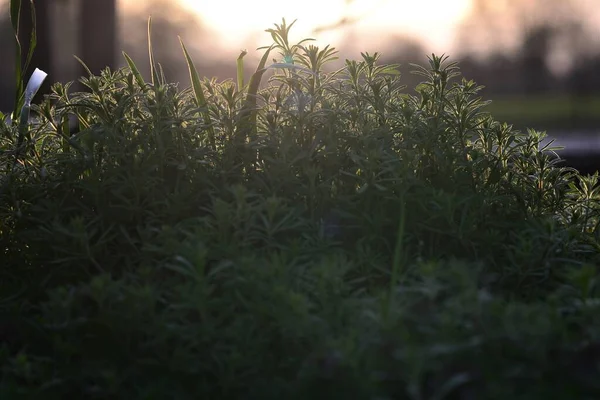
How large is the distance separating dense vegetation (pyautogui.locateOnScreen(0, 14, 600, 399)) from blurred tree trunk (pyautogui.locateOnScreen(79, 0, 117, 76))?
1.25 metres

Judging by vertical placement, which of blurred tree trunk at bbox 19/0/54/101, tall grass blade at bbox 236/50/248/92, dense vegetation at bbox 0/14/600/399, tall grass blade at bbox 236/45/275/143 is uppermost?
blurred tree trunk at bbox 19/0/54/101

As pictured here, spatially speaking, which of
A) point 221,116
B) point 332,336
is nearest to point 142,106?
point 221,116

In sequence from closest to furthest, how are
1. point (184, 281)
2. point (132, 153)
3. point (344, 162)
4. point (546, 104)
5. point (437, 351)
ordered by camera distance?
point (437, 351) → point (184, 281) → point (132, 153) → point (344, 162) → point (546, 104)

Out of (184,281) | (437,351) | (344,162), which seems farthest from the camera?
(344,162)

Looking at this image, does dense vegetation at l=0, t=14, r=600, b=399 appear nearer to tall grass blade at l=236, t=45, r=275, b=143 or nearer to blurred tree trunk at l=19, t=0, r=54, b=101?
tall grass blade at l=236, t=45, r=275, b=143

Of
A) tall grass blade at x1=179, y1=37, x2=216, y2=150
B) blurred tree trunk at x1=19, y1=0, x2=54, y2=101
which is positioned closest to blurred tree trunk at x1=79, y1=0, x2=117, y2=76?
blurred tree trunk at x1=19, y1=0, x2=54, y2=101

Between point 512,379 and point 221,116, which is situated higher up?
point 221,116

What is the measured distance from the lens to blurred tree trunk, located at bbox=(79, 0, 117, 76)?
357 cm

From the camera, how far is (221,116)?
2176 mm

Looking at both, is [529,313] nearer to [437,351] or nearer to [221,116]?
A: [437,351]

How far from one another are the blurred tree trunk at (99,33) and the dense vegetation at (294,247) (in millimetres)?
1255

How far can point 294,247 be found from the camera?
1641mm

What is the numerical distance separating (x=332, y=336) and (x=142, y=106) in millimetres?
1236

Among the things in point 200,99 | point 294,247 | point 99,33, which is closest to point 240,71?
point 200,99
